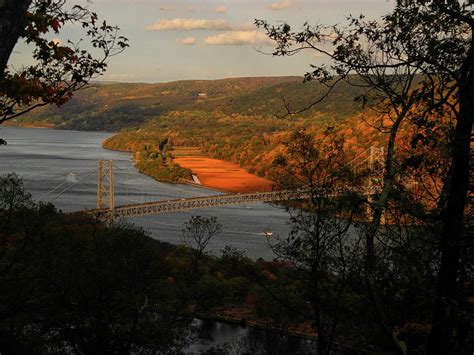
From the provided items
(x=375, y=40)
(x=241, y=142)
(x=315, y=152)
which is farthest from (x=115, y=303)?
(x=241, y=142)

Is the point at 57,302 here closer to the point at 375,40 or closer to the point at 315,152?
the point at 315,152

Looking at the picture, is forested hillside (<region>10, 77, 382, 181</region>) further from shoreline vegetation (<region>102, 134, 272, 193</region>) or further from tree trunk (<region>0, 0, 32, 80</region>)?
tree trunk (<region>0, 0, 32, 80</region>)

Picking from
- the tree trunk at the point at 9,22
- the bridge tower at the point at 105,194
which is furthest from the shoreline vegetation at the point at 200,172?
the tree trunk at the point at 9,22

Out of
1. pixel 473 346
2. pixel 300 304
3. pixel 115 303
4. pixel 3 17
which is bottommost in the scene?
pixel 300 304

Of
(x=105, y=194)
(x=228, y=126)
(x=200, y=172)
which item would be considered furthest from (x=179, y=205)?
(x=228, y=126)

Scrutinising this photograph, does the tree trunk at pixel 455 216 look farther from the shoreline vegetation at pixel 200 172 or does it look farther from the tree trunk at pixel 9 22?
the shoreline vegetation at pixel 200 172

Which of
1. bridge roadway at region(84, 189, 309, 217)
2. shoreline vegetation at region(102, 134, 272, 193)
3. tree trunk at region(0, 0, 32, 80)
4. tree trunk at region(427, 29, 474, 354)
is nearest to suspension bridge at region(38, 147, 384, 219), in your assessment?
bridge roadway at region(84, 189, 309, 217)

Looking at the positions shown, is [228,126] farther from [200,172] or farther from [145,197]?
[145,197]
